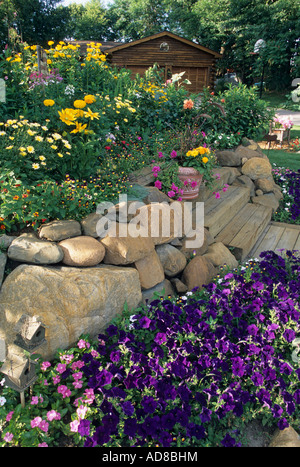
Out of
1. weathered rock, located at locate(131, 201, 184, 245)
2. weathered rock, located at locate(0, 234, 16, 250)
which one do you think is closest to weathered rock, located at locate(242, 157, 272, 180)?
weathered rock, located at locate(131, 201, 184, 245)

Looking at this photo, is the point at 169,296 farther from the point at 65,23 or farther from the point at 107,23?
the point at 107,23

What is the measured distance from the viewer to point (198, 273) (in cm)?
343

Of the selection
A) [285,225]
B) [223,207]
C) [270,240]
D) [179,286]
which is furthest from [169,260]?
[285,225]

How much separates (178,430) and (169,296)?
1225 mm

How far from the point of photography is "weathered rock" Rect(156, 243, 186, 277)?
11.2 ft

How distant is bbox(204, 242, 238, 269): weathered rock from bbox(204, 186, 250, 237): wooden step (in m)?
0.32

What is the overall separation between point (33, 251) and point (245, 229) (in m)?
2.99

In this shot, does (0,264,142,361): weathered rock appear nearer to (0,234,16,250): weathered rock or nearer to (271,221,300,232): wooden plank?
(0,234,16,250): weathered rock

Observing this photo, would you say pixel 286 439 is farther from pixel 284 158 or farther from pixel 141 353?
pixel 284 158

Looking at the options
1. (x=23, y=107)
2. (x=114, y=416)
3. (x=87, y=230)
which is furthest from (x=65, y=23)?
(x=114, y=416)

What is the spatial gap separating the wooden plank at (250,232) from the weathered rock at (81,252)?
6.47 feet

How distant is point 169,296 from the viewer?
124 inches

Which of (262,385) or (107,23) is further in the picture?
(107,23)

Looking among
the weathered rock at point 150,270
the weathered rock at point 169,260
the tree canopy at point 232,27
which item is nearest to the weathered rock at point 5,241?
the weathered rock at point 150,270
